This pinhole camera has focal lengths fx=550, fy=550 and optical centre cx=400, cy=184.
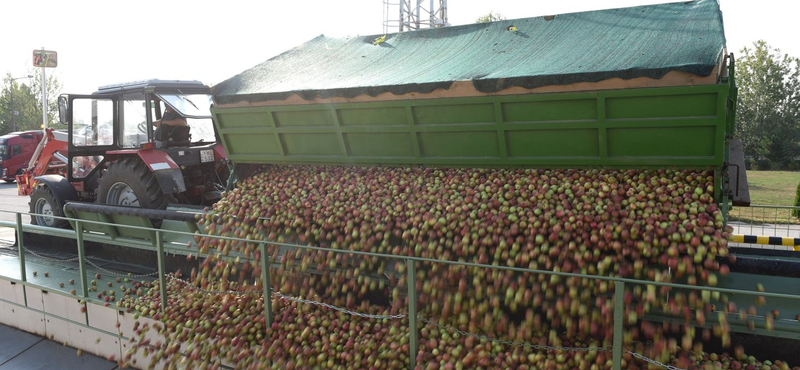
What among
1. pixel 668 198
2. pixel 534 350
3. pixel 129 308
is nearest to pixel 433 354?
pixel 534 350

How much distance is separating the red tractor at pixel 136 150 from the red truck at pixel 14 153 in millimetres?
22313

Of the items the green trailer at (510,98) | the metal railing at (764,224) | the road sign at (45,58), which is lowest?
the metal railing at (764,224)

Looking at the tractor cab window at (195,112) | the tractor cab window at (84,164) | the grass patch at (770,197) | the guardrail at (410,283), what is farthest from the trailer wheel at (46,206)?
the grass patch at (770,197)

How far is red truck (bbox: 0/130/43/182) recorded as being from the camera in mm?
27250

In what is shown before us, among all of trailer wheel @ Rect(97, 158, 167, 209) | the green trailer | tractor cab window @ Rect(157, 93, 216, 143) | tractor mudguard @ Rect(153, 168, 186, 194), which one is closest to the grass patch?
the green trailer

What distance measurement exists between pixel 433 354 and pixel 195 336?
7.47ft

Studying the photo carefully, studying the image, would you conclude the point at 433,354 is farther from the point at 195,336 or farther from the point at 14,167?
the point at 14,167

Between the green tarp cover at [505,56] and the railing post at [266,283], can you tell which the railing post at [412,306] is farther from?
the green tarp cover at [505,56]

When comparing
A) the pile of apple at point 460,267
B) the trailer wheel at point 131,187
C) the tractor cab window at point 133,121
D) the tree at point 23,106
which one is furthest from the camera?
the tree at point 23,106

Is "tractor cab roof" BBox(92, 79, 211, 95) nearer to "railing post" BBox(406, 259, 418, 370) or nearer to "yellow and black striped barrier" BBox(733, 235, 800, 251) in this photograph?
"railing post" BBox(406, 259, 418, 370)

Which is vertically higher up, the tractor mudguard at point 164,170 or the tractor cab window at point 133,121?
the tractor cab window at point 133,121

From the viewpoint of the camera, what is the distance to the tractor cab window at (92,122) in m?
8.80

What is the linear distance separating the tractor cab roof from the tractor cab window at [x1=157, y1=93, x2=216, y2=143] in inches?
4.5

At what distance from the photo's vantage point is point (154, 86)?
323 inches
